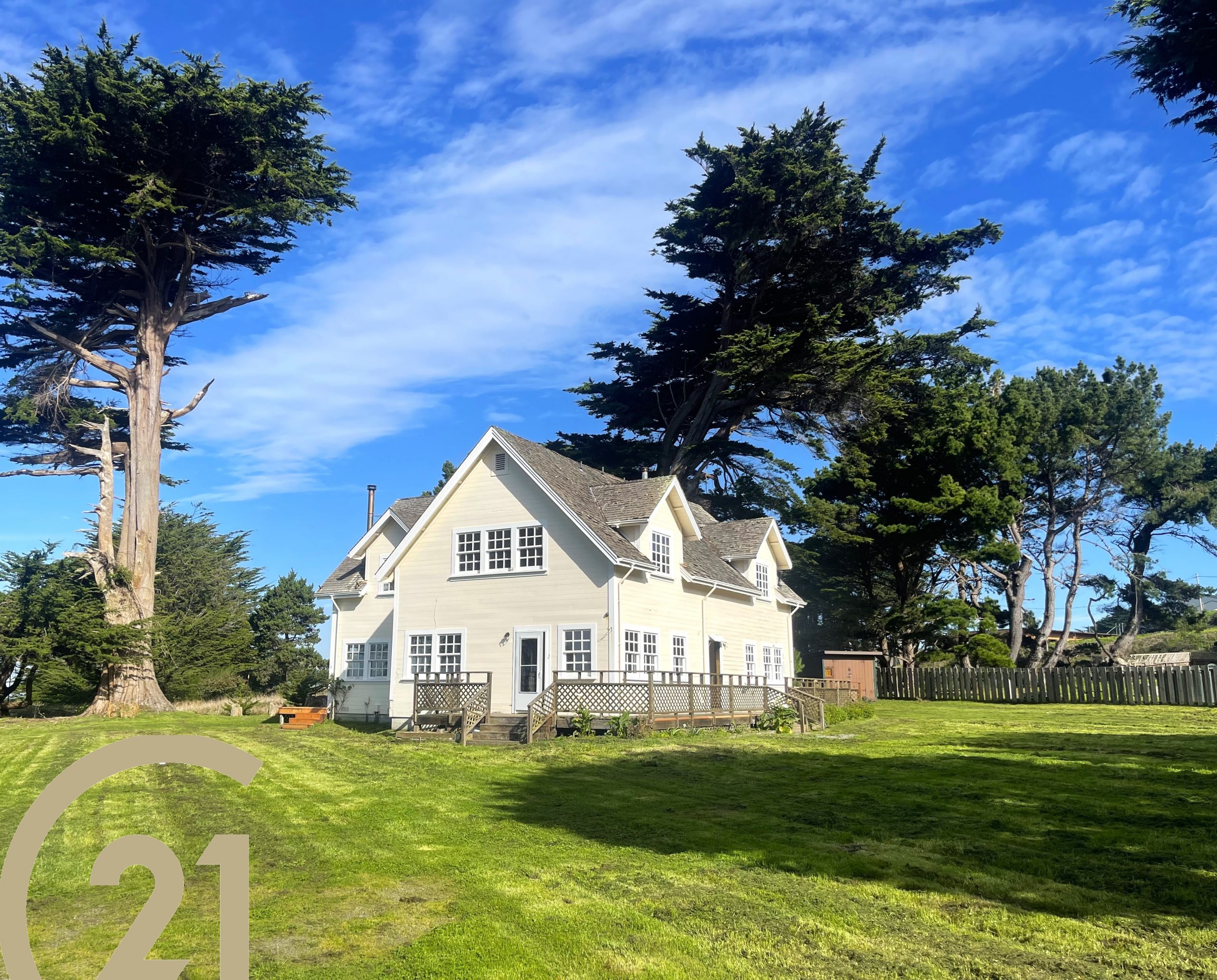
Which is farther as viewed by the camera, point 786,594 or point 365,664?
point 786,594

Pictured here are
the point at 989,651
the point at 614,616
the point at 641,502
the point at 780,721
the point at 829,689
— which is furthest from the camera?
the point at 989,651

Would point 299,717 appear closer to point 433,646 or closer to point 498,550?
point 433,646

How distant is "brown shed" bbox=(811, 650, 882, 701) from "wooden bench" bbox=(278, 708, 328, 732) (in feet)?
65.6

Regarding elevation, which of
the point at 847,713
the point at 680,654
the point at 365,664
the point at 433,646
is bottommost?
the point at 847,713

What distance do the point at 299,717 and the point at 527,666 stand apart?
887 centimetres

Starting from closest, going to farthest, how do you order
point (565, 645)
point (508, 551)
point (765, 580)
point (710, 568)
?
1. point (565, 645)
2. point (508, 551)
3. point (710, 568)
4. point (765, 580)

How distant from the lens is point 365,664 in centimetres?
3503

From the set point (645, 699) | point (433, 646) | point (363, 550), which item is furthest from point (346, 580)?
point (645, 699)

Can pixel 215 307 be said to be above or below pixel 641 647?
above

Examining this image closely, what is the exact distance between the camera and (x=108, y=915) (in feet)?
26.3

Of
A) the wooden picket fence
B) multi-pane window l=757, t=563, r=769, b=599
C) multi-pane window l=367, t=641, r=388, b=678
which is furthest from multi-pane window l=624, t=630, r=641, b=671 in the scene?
the wooden picket fence

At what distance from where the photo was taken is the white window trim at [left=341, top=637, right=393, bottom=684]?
34.4 m

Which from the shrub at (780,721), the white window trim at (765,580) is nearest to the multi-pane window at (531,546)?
the shrub at (780,721)

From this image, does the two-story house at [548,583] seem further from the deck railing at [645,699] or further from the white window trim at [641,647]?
the deck railing at [645,699]
